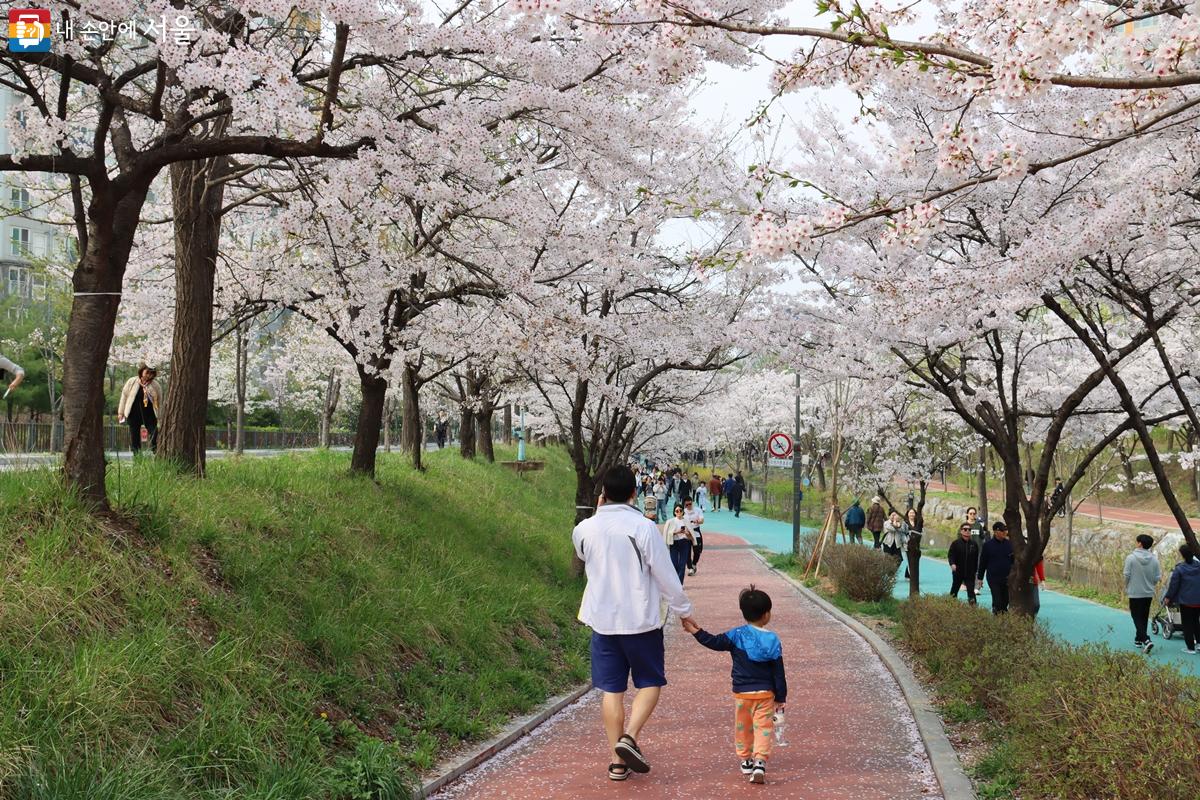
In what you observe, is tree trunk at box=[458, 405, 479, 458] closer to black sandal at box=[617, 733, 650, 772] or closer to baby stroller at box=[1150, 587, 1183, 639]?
baby stroller at box=[1150, 587, 1183, 639]

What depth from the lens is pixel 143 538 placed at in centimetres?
670

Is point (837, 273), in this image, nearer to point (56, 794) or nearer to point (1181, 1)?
point (1181, 1)

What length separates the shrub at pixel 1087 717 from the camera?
436 cm

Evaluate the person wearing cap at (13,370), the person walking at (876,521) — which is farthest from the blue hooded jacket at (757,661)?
the person walking at (876,521)

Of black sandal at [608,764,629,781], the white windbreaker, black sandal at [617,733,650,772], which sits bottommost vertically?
black sandal at [608,764,629,781]

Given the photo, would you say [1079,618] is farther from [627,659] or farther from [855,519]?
[627,659]

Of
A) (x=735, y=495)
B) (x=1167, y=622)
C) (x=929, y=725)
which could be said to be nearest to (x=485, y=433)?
(x=735, y=495)

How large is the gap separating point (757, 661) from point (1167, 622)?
39.9 feet

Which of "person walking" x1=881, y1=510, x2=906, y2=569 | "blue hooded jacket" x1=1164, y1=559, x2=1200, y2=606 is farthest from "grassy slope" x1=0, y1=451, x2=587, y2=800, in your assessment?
"person walking" x1=881, y1=510, x2=906, y2=569

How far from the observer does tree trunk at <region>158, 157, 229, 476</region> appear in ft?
33.9

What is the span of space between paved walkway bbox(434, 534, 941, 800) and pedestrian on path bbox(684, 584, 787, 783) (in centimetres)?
20

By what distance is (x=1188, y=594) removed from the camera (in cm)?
1402

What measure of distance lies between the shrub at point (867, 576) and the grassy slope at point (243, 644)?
7.02 m

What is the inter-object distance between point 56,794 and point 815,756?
457 cm
